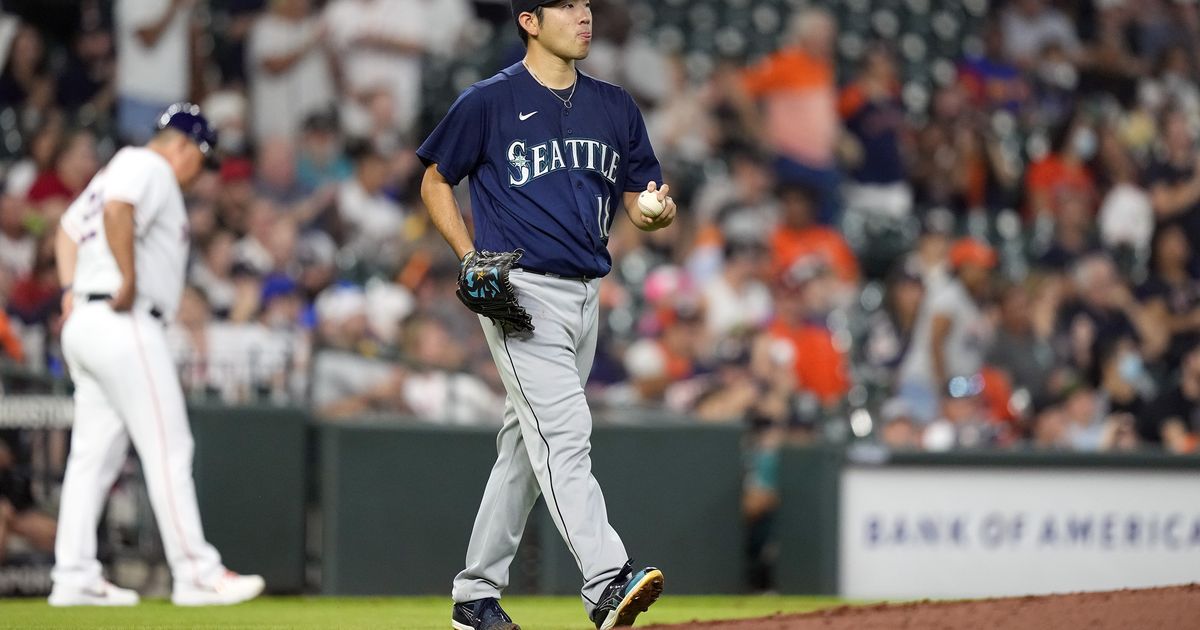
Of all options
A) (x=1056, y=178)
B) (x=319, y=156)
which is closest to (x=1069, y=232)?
(x=1056, y=178)

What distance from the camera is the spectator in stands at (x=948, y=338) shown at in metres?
10.1

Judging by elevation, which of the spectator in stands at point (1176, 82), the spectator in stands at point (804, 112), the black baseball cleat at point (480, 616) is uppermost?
the spectator in stands at point (1176, 82)

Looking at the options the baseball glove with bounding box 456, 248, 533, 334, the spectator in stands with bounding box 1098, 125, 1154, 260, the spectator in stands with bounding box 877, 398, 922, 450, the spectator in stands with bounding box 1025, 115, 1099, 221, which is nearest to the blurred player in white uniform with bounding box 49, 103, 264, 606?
the baseball glove with bounding box 456, 248, 533, 334

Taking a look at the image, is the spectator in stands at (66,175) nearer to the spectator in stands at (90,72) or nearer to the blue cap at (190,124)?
the spectator in stands at (90,72)

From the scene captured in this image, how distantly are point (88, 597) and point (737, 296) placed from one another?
5.22 m

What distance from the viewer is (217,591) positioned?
6.63 m

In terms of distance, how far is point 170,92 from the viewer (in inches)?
422

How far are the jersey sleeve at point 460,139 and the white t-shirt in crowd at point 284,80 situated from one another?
6.51 metres

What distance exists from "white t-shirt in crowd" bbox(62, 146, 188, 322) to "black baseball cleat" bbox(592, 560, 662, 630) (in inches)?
110

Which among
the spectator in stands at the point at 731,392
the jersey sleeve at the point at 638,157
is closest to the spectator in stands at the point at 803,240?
the spectator in stands at the point at 731,392

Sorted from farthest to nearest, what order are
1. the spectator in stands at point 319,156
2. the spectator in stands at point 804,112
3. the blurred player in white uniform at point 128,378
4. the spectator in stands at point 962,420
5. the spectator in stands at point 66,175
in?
the spectator in stands at point 804,112, the spectator in stands at point 319,156, the spectator in stands at point 66,175, the spectator in stands at point 962,420, the blurred player in white uniform at point 128,378

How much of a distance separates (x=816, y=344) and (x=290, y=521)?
11.6ft

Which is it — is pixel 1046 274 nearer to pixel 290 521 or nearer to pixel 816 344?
pixel 816 344

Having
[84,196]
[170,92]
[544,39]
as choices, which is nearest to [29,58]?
[170,92]
